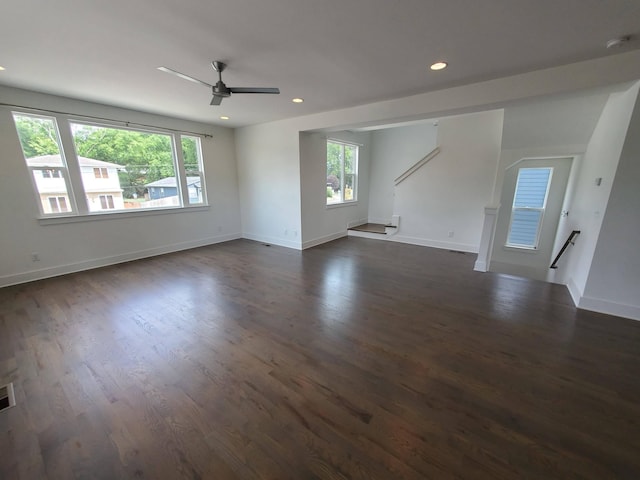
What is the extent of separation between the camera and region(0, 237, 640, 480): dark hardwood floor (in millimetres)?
1331

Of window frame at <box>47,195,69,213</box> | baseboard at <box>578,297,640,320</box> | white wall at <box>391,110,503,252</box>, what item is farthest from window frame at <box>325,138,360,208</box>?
window frame at <box>47,195,69,213</box>

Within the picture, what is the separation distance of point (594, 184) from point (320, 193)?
4266 millimetres

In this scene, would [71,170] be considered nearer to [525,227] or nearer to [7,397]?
[7,397]

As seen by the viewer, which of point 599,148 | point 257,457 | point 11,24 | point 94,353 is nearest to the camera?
point 257,457

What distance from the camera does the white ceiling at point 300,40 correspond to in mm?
1723

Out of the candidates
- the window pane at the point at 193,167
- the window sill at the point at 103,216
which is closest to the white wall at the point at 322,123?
the window pane at the point at 193,167

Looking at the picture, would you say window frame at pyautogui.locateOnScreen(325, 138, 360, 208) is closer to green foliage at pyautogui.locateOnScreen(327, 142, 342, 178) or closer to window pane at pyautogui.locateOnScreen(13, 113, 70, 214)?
green foliage at pyautogui.locateOnScreen(327, 142, 342, 178)

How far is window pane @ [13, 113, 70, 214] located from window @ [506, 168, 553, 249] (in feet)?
27.2

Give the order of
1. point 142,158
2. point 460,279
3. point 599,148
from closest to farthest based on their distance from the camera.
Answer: point 599,148 → point 460,279 → point 142,158

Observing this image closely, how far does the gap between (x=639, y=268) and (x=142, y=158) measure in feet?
23.5

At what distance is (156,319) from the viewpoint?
8.82 ft

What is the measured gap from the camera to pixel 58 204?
12.4ft

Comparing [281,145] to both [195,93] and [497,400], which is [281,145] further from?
[497,400]

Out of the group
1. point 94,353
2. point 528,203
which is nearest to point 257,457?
point 94,353
